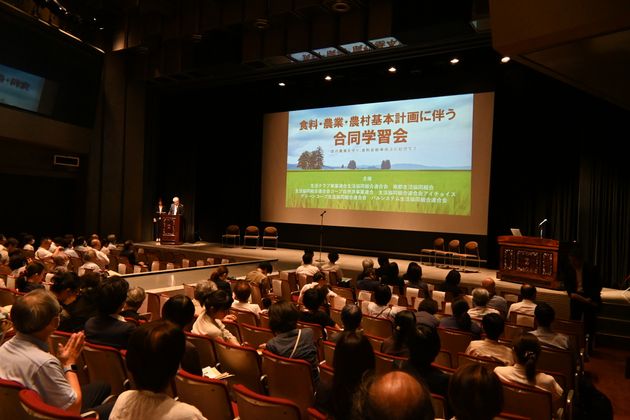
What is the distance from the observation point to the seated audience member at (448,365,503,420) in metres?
1.49

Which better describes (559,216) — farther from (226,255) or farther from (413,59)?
(226,255)

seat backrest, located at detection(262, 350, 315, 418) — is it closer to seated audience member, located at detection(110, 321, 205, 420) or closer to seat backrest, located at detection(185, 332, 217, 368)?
seat backrest, located at detection(185, 332, 217, 368)

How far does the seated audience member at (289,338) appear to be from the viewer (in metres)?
2.78

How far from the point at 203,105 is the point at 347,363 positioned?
13.8 meters

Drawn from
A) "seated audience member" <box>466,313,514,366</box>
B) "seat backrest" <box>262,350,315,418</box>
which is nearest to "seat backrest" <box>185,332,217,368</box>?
"seat backrest" <box>262,350,315,418</box>

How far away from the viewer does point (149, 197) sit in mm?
14406

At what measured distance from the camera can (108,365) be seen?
2502mm

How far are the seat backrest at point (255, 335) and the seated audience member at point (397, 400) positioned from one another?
2169 mm

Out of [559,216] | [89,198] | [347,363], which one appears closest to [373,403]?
[347,363]

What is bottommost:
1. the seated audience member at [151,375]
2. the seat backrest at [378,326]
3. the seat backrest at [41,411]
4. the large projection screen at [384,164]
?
the seat backrest at [378,326]

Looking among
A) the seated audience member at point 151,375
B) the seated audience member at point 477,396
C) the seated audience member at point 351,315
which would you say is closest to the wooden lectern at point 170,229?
the seated audience member at point 351,315

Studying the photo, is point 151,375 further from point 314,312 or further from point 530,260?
point 530,260

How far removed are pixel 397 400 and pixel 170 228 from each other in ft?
41.4

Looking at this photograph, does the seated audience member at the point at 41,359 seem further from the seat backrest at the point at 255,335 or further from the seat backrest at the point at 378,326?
the seat backrest at the point at 378,326
